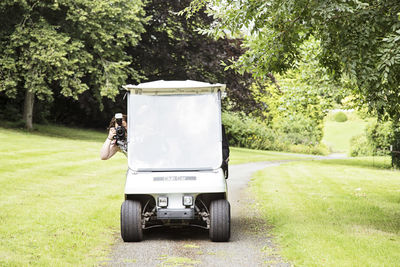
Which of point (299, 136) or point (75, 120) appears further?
point (299, 136)

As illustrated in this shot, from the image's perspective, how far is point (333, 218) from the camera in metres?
9.76

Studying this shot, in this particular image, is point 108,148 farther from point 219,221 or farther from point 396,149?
point 396,149

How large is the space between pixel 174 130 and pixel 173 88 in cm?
64

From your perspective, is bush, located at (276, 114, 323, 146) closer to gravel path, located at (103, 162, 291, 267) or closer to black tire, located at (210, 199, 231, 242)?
gravel path, located at (103, 162, 291, 267)

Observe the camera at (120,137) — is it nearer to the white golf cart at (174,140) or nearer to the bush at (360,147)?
the white golf cart at (174,140)

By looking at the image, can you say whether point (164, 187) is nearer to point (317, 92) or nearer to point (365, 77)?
point (365, 77)

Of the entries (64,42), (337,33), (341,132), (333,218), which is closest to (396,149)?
(64,42)

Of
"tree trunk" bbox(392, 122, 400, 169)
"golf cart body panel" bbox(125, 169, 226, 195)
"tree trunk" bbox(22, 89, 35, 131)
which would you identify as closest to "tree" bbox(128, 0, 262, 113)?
"tree trunk" bbox(22, 89, 35, 131)

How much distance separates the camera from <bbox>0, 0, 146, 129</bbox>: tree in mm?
22578

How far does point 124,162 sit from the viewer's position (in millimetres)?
20234

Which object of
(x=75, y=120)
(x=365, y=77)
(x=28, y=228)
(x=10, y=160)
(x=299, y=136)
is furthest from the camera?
(x=299, y=136)

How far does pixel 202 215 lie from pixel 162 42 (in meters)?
21.6

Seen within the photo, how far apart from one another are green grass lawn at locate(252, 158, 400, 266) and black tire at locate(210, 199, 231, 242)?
2.53 ft

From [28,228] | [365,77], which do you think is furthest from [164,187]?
[365,77]
